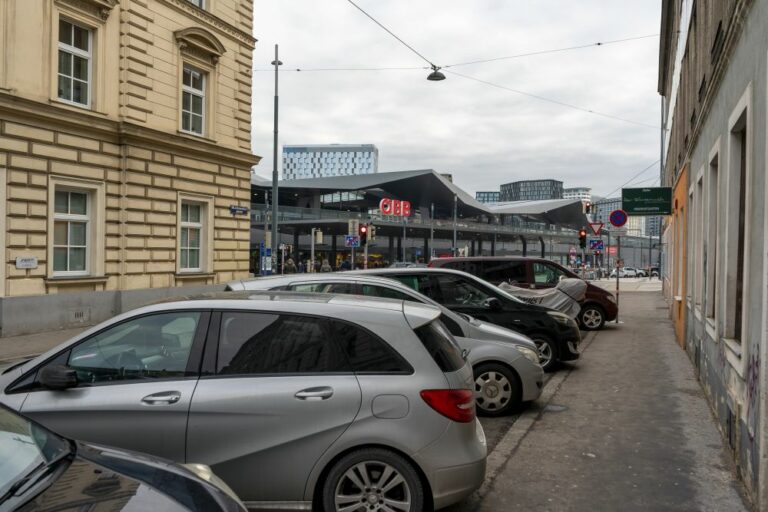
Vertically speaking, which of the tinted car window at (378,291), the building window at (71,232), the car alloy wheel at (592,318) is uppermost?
the building window at (71,232)

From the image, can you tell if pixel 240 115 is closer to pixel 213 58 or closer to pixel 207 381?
pixel 213 58

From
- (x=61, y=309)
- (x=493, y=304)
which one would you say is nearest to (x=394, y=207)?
(x=61, y=309)

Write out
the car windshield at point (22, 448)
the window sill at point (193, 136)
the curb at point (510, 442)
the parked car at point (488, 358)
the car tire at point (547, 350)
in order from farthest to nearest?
the window sill at point (193, 136) → the car tire at point (547, 350) → the parked car at point (488, 358) → the curb at point (510, 442) → the car windshield at point (22, 448)

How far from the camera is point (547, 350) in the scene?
958 centimetres

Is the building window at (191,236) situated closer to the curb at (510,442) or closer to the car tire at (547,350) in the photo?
the car tire at (547,350)

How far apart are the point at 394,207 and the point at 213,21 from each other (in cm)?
5165

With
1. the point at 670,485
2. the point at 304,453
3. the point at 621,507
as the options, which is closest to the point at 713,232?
the point at 670,485

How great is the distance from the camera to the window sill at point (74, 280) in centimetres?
1469

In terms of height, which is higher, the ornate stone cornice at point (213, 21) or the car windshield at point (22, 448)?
the ornate stone cornice at point (213, 21)

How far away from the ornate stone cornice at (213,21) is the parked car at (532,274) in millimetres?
11611

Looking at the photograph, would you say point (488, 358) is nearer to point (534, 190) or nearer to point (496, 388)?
point (496, 388)

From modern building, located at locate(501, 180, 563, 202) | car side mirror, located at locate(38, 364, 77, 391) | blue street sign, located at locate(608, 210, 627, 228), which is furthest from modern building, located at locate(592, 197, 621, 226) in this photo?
modern building, located at locate(501, 180, 563, 202)

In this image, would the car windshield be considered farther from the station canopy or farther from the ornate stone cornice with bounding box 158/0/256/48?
the station canopy

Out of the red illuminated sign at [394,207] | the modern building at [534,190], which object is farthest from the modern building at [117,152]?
the modern building at [534,190]
